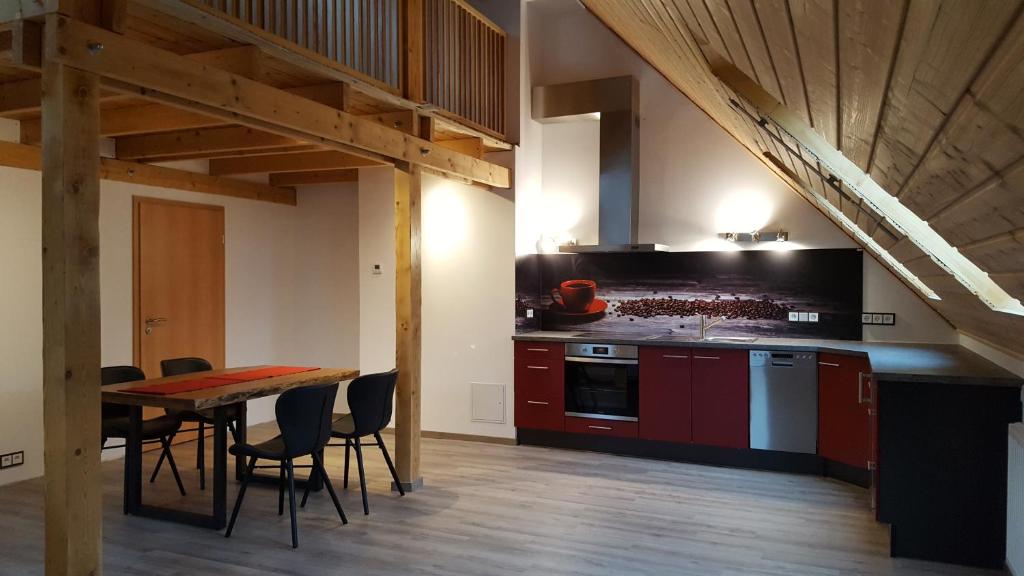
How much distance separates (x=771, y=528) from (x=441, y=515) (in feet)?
6.45

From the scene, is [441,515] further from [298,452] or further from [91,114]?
[91,114]

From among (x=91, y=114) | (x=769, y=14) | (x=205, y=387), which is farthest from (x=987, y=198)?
(x=205, y=387)

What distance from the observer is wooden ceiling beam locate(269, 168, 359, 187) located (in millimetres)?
7387

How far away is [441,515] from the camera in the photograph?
4.54 meters

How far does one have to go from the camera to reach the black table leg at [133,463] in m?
4.51

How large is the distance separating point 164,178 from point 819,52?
6.19 meters

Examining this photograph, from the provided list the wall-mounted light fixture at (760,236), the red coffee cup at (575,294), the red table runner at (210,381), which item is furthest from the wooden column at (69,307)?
the wall-mounted light fixture at (760,236)

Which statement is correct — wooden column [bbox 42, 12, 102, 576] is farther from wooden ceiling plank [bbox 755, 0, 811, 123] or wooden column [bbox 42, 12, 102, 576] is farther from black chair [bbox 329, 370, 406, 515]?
wooden ceiling plank [bbox 755, 0, 811, 123]

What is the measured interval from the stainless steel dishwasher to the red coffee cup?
1703 millimetres

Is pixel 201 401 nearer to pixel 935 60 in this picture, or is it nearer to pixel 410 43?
pixel 410 43

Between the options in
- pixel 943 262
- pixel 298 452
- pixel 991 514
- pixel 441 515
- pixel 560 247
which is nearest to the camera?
pixel 943 262

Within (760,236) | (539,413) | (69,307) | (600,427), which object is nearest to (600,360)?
(600,427)

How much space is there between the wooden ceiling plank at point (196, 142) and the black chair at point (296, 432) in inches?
65.9

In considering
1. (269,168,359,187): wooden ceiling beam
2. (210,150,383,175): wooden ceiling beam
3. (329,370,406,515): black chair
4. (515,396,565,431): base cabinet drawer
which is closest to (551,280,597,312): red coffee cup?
(515,396,565,431): base cabinet drawer
